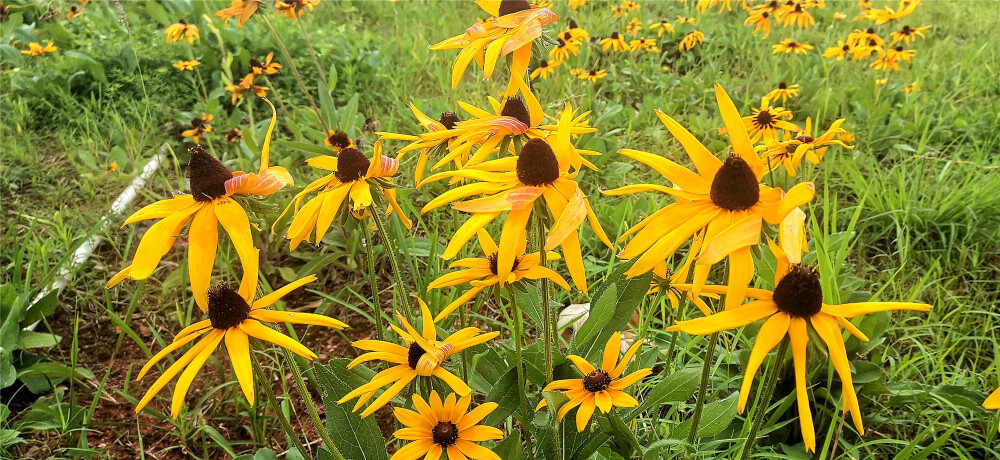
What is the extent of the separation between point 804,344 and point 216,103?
3.45 metres

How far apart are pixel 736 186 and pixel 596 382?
1.45 feet

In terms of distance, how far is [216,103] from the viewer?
139 inches

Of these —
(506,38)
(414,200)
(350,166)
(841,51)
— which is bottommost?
(414,200)

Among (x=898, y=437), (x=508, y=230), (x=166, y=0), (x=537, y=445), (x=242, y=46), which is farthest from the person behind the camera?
(x=166, y=0)

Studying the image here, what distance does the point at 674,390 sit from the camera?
1.19m

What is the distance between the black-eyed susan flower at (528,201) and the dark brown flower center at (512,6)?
415mm

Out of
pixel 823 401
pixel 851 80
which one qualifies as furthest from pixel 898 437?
pixel 851 80

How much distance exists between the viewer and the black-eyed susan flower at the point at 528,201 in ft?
2.89

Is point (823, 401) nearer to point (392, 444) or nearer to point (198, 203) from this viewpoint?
point (392, 444)

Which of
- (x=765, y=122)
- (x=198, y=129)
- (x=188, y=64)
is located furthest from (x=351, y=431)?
(x=188, y=64)

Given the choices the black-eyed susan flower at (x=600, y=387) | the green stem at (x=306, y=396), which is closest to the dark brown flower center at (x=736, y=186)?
the black-eyed susan flower at (x=600, y=387)

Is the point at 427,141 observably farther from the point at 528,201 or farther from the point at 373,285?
the point at 528,201

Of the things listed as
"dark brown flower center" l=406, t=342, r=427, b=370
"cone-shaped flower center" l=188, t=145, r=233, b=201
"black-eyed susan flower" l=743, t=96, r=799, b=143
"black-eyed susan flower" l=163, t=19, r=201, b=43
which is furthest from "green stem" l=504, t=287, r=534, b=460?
"black-eyed susan flower" l=163, t=19, r=201, b=43

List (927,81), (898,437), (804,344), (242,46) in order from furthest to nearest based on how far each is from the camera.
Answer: (242,46)
(927,81)
(898,437)
(804,344)
